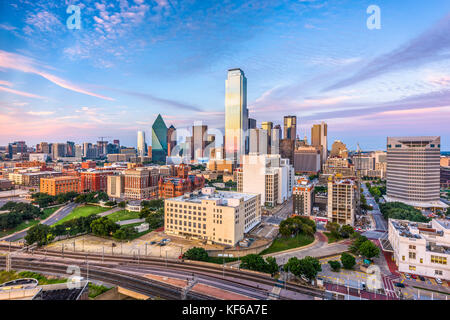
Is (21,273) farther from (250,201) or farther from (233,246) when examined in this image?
(250,201)

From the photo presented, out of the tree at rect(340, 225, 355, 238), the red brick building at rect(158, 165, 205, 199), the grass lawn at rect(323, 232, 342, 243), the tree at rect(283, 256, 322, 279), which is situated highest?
the red brick building at rect(158, 165, 205, 199)

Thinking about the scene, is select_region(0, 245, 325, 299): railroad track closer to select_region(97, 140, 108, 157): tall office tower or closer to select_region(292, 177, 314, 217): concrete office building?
select_region(292, 177, 314, 217): concrete office building

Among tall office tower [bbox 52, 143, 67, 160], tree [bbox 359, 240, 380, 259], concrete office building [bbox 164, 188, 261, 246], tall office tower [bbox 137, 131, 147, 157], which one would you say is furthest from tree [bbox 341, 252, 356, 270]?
tall office tower [bbox 52, 143, 67, 160]

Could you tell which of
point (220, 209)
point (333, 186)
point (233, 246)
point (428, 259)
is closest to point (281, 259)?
point (233, 246)

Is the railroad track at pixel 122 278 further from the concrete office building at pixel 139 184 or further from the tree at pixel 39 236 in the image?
the concrete office building at pixel 139 184
